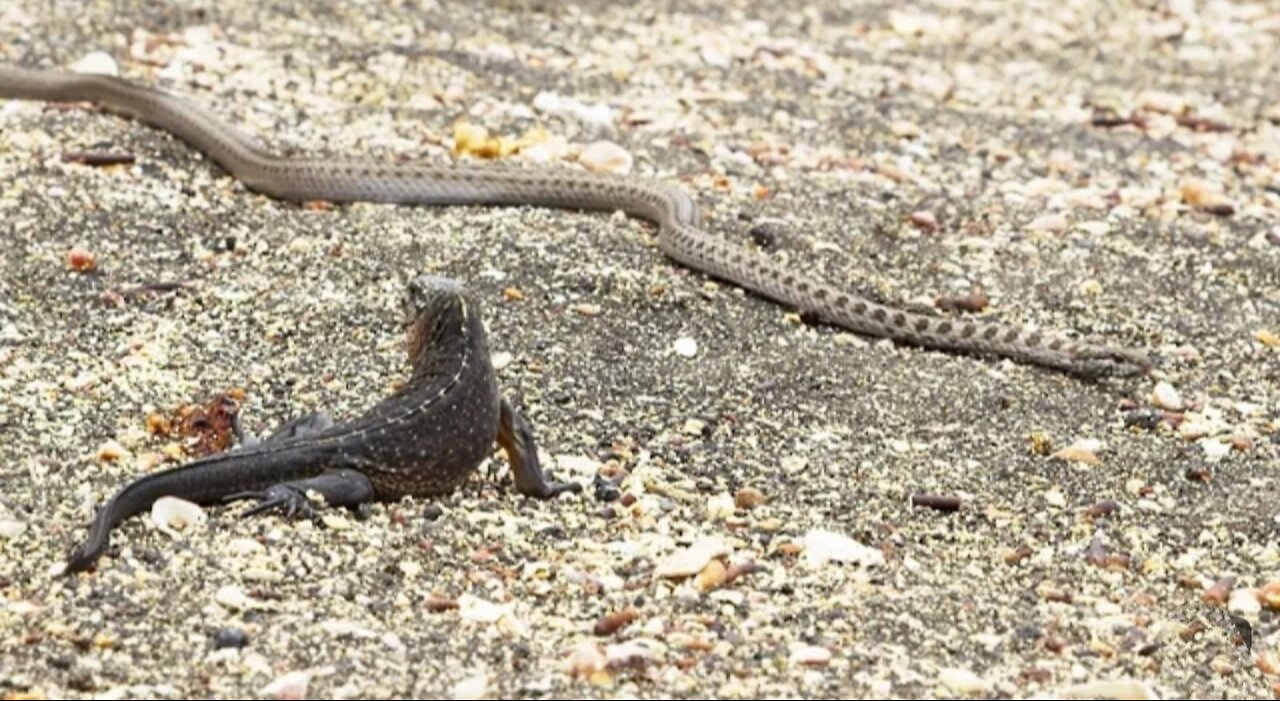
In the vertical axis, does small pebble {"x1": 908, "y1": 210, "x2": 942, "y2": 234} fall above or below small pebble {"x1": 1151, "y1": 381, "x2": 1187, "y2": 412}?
below

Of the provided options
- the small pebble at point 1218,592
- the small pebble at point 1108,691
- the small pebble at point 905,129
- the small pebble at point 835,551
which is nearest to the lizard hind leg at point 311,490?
the small pebble at point 835,551

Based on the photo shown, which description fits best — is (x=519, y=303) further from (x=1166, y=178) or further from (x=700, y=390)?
(x=1166, y=178)

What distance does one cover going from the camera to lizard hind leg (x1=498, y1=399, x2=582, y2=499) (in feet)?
25.4

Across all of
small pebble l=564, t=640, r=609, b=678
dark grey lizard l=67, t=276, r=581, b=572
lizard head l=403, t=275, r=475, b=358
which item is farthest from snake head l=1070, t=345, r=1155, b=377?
small pebble l=564, t=640, r=609, b=678

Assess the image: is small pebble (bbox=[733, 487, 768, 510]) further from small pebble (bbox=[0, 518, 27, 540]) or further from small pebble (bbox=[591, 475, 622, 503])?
small pebble (bbox=[0, 518, 27, 540])

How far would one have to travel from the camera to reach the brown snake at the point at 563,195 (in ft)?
33.5

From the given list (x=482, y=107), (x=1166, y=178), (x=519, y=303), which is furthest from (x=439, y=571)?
(x=1166, y=178)

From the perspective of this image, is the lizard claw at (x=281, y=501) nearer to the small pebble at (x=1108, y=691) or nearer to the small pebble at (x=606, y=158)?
the small pebble at (x=1108, y=691)

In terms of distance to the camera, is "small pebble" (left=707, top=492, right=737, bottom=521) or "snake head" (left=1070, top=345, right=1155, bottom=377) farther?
"snake head" (left=1070, top=345, right=1155, bottom=377)

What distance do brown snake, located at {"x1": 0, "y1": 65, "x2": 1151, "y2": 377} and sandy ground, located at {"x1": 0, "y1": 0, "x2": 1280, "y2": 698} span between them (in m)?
0.14

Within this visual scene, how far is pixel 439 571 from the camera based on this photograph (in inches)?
274

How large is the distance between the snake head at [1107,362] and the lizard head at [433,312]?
3.46 m

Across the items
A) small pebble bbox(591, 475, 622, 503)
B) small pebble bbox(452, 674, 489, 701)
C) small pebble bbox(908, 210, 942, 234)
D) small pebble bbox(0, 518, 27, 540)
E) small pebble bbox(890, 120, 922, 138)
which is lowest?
small pebble bbox(890, 120, 922, 138)

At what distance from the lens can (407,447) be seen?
292 inches
